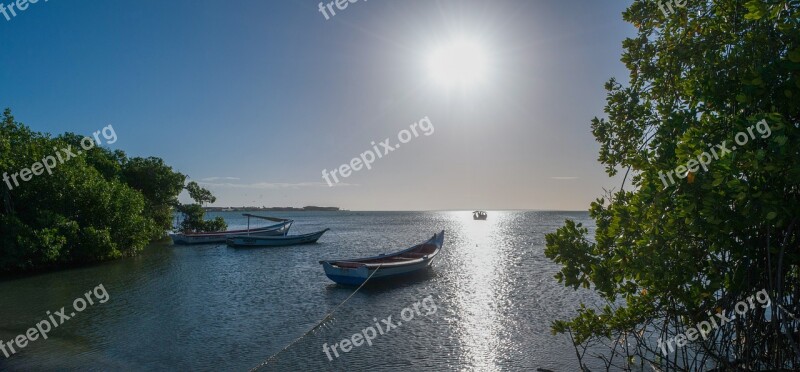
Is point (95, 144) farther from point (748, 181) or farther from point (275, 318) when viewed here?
point (748, 181)

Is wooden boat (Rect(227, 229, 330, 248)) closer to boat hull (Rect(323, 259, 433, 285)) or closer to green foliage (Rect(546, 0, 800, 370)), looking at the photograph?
boat hull (Rect(323, 259, 433, 285))

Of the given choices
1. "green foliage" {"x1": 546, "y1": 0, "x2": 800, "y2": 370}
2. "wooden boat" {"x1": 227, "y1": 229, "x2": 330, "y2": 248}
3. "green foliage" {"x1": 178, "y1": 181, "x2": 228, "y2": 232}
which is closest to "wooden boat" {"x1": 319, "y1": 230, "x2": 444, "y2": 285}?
"green foliage" {"x1": 546, "y1": 0, "x2": 800, "y2": 370}

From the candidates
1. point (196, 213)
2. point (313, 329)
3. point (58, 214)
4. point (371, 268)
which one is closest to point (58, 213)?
point (58, 214)

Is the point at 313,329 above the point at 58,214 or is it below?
below

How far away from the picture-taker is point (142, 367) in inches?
470

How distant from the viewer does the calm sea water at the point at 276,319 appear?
1250 centimetres

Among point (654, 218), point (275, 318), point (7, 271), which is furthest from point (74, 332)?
point (654, 218)

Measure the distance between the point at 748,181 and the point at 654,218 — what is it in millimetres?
897

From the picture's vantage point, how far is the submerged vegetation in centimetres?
2423

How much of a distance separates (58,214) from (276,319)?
18.9 meters

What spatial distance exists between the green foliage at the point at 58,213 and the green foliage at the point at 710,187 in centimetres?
2998

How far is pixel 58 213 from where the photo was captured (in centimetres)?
2697

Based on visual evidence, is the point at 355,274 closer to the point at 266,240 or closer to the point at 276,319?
the point at 276,319

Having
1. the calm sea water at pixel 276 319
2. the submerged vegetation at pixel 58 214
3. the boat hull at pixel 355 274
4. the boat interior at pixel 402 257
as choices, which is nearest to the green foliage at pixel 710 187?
the calm sea water at pixel 276 319
